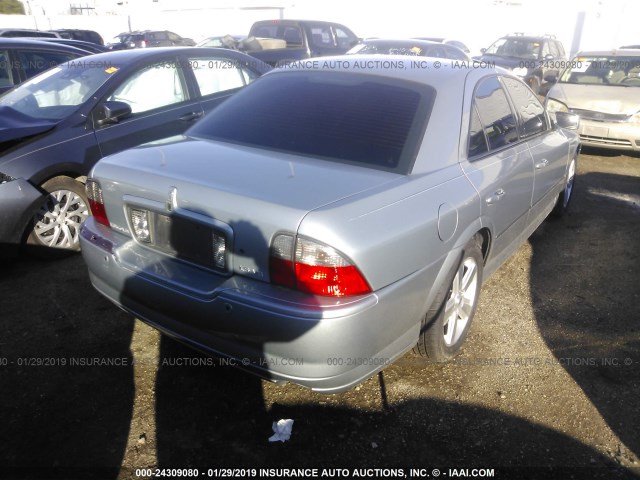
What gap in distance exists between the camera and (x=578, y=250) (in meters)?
4.80

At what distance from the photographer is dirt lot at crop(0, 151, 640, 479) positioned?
242cm

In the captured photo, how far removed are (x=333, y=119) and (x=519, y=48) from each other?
13093 mm

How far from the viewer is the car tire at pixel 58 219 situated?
4164 mm

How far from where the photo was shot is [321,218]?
2.11 meters

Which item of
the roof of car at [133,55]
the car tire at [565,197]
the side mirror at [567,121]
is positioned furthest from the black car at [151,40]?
the side mirror at [567,121]

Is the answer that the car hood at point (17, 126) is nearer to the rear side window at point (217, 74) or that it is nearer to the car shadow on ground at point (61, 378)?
the car shadow on ground at point (61, 378)

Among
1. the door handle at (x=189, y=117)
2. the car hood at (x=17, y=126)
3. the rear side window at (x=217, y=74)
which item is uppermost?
the rear side window at (x=217, y=74)

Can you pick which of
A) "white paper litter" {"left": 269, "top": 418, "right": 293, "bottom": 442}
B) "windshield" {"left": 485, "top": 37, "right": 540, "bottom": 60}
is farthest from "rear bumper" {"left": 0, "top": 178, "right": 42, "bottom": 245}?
"windshield" {"left": 485, "top": 37, "right": 540, "bottom": 60}

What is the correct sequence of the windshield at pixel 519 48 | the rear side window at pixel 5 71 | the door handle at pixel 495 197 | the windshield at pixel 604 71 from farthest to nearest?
the windshield at pixel 519 48, the windshield at pixel 604 71, the rear side window at pixel 5 71, the door handle at pixel 495 197

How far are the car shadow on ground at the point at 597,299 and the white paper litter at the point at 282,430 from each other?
5.03ft

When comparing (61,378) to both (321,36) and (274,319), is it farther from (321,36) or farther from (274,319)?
(321,36)

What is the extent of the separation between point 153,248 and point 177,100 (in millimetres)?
2936

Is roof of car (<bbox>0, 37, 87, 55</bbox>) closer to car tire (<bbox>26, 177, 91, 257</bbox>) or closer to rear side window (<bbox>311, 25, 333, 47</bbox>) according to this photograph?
car tire (<bbox>26, 177, 91, 257</bbox>)

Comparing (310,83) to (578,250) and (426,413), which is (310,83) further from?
(578,250)
